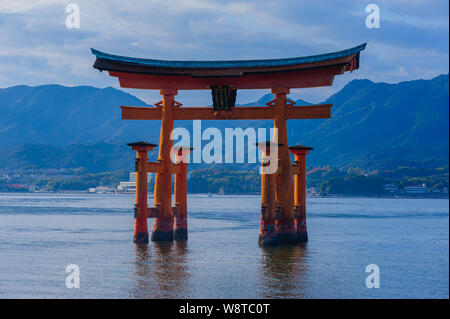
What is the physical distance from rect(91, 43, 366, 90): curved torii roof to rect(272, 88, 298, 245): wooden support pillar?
99 cm

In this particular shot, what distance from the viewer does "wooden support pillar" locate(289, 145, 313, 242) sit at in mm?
26781

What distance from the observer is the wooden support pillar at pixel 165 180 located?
25.8 meters

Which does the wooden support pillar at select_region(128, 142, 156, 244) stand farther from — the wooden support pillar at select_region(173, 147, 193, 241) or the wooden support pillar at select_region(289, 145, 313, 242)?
the wooden support pillar at select_region(289, 145, 313, 242)

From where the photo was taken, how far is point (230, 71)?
2536 cm

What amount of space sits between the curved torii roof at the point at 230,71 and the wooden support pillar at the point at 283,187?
99 centimetres

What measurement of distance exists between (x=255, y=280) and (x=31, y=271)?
8.36 m

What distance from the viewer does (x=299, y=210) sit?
26.7 m

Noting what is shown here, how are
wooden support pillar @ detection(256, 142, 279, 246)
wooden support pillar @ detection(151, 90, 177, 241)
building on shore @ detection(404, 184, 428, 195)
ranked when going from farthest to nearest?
1. building on shore @ detection(404, 184, 428, 195)
2. wooden support pillar @ detection(151, 90, 177, 241)
3. wooden support pillar @ detection(256, 142, 279, 246)

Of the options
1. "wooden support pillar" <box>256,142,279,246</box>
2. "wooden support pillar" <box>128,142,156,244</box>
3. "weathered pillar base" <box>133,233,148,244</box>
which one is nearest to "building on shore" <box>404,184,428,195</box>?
"wooden support pillar" <box>256,142,279,246</box>

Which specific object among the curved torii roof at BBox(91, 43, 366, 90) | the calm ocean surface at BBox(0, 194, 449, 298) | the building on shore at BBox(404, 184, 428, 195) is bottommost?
the calm ocean surface at BBox(0, 194, 449, 298)

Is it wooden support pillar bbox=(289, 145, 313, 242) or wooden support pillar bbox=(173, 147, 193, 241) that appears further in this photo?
wooden support pillar bbox=(173, 147, 193, 241)

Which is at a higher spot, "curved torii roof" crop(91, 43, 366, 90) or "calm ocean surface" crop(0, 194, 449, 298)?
"curved torii roof" crop(91, 43, 366, 90)

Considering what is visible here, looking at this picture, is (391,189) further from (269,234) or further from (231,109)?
(269,234)
